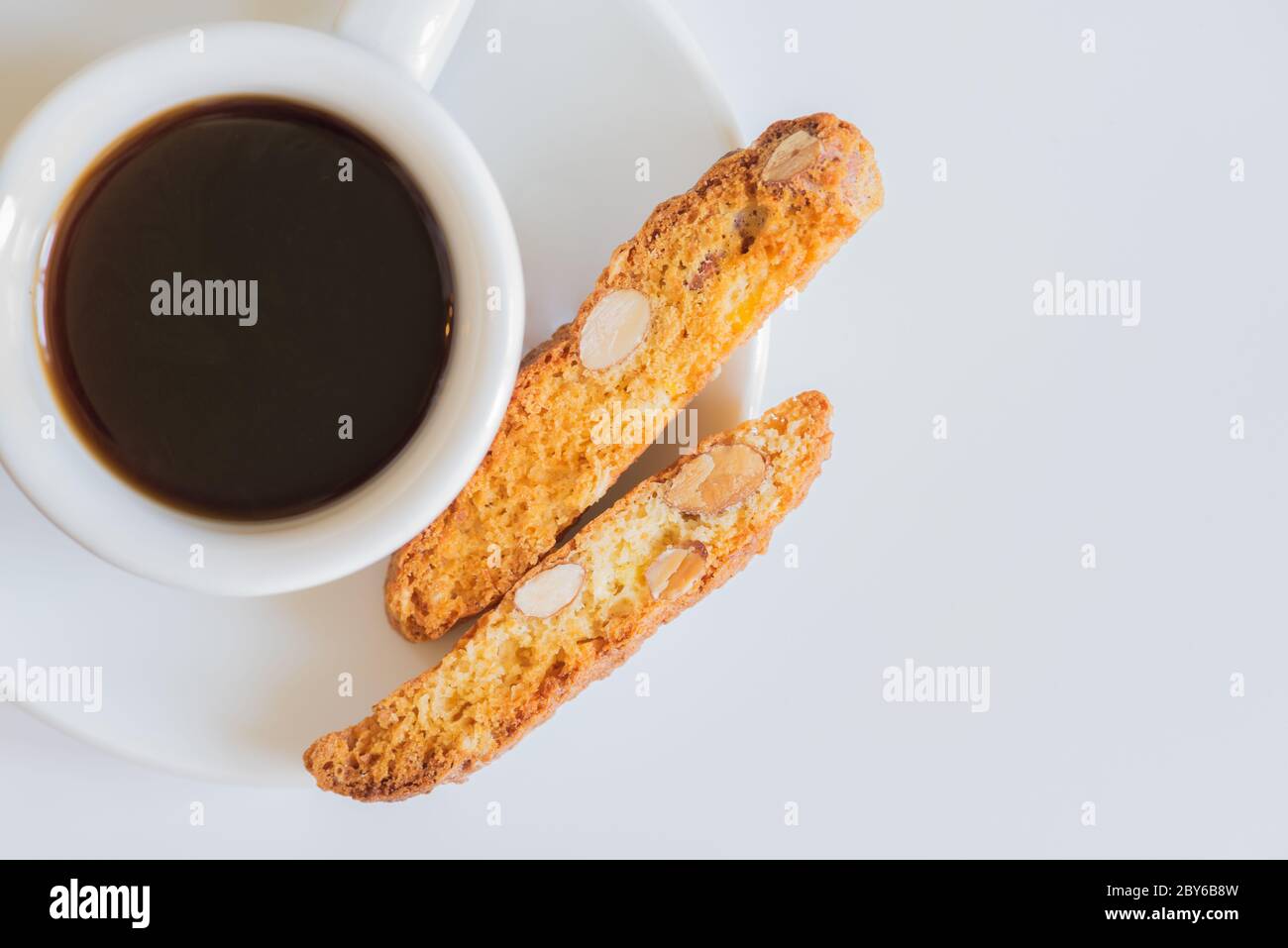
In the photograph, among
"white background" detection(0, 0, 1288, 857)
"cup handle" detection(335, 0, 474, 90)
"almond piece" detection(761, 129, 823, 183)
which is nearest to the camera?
"cup handle" detection(335, 0, 474, 90)

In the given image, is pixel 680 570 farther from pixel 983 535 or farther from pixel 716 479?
pixel 983 535

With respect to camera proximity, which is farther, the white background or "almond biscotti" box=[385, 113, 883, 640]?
the white background

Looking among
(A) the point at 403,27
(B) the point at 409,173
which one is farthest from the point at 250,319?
Result: (A) the point at 403,27

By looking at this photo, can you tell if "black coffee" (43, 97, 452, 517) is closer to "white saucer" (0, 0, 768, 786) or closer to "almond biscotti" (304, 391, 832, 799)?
"white saucer" (0, 0, 768, 786)

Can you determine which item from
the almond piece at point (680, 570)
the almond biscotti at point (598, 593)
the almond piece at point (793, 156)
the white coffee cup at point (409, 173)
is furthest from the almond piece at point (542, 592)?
the almond piece at point (793, 156)

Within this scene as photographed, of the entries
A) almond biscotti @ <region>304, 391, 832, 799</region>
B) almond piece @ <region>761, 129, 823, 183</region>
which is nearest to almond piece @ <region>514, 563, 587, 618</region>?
almond biscotti @ <region>304, 391, 832, 799</region>
